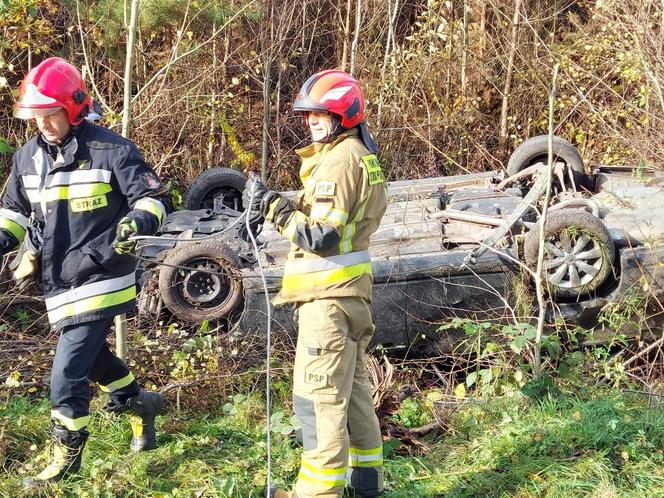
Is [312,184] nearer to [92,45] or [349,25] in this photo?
[92,45]

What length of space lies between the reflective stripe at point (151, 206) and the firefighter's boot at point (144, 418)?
1035mm

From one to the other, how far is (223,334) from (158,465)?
154 centimetres

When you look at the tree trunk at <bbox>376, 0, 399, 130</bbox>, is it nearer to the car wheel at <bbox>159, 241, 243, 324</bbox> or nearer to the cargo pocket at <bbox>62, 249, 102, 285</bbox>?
the car wheel at <bbox>159, 241, 243, 324</bbox>

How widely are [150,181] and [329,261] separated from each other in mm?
935

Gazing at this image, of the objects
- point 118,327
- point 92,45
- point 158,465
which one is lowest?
point 158,465

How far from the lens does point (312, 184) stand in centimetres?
364

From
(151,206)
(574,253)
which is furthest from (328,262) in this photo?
(574,253)

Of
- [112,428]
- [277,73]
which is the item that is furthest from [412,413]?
[277,73]

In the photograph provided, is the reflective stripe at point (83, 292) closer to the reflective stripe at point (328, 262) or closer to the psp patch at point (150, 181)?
the psp patch at point (150, 181)

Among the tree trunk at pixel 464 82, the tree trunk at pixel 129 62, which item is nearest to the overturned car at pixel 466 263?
the tree trunk at pixel 129 62

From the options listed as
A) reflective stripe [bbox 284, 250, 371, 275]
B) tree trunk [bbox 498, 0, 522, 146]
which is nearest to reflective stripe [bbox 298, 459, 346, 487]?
reflective stripe [bbox 284, 250, 371, 275]

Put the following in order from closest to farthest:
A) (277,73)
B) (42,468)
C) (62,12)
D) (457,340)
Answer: (42,468) → (457,340) → (62,12) → (277,73)

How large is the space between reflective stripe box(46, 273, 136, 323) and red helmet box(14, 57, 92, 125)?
78cm

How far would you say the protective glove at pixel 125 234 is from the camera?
3674 mm
